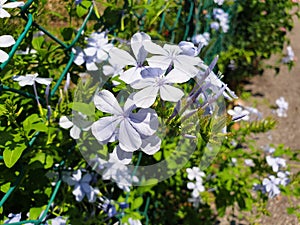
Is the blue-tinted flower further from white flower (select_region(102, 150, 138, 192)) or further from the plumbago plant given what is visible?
white flower (select_region(102, 150, 138, 192))

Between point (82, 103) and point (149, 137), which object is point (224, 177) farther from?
point (149, 137)

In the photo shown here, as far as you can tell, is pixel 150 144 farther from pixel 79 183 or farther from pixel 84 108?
pixel 79 183

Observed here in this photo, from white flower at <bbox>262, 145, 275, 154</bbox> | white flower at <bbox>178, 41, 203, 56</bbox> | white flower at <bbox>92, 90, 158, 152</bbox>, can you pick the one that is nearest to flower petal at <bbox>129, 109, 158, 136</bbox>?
white flower at <bbox>92, 90, 158, 152</bbox>

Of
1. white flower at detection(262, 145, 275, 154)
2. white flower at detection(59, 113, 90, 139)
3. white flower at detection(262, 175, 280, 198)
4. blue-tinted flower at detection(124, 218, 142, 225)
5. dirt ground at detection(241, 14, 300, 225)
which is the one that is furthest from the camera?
dirt ground at detection(241, 14, 300, 225)

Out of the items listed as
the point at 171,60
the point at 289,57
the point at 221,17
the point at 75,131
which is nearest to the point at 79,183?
the point at 75,131

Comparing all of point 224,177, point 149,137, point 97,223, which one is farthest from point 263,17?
point 149,137

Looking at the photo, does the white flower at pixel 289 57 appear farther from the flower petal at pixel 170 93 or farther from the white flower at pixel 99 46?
the flower petal at pixel 170 93
